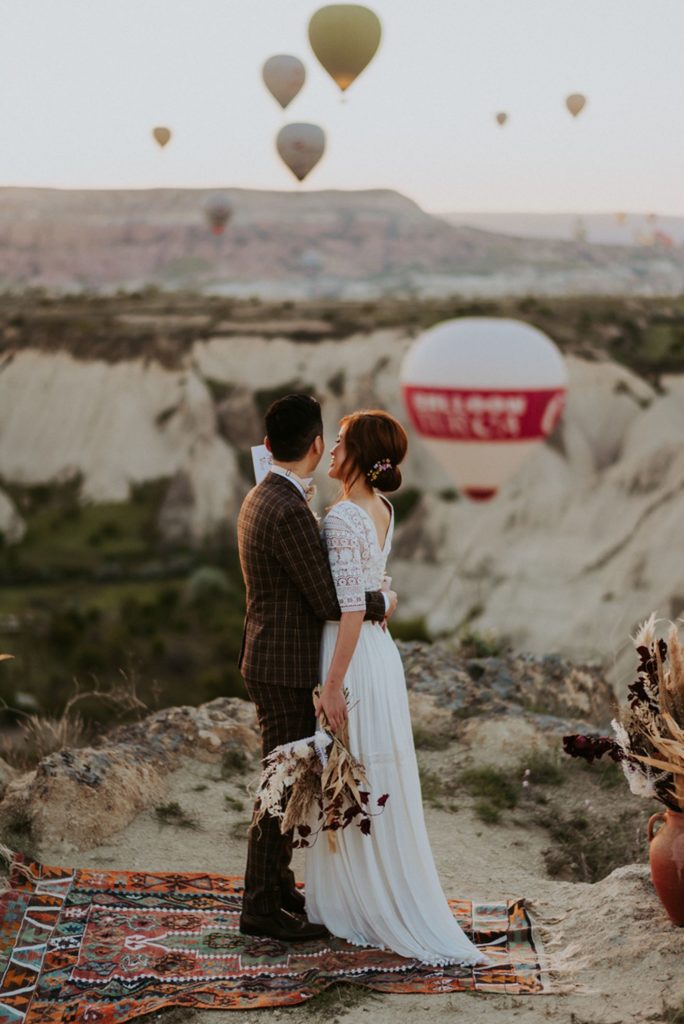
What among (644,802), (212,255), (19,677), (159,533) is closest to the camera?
(644,802)

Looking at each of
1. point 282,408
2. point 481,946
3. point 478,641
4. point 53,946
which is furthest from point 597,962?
point 478,641

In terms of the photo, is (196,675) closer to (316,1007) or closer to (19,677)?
(19,677)

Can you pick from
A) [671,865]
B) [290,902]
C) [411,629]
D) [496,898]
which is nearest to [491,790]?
[496,898]

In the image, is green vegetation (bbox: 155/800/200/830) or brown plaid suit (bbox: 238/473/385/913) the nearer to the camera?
brown plaid suit (bbox: 238/473/385/913)

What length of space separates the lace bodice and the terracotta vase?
136 cm

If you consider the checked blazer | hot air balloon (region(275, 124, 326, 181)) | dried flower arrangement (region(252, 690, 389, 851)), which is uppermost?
hot air balloon (region(275, 124, 326, 181))

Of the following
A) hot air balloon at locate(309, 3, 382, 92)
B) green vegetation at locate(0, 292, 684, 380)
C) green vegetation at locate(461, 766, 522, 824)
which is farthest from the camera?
green vegetation at locate(0, 292, 684, 380)

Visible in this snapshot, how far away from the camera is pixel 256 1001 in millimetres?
4180

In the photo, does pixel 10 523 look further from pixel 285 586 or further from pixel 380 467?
pixel 380 467

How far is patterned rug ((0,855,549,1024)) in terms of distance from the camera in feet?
13.8

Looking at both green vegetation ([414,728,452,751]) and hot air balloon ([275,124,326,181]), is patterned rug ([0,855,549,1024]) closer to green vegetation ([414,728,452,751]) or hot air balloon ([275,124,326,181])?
green vegetation ([414,728,452,751])

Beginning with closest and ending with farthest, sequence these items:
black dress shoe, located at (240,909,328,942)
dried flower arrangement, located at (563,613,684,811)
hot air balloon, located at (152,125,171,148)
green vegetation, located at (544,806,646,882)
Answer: dried flower arrangement, located at (563,613,684,811), black dress shoe, located at (240,909,328,942), green vegetation, located at (544,806,646,882), hot air balloon, located at (152,125,171,148)

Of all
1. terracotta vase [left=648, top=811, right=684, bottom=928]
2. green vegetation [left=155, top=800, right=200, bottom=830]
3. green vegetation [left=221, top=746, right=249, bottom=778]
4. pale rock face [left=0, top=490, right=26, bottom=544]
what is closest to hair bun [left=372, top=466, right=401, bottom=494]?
terracotta vase [left=648, top=811, right=684, bottom=928]

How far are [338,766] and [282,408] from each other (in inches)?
49.2
